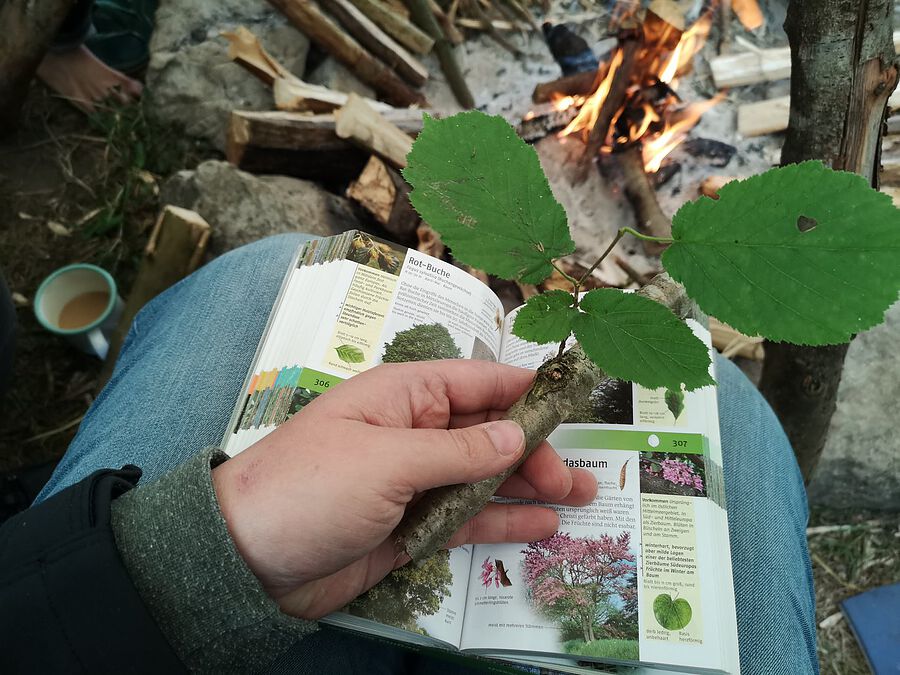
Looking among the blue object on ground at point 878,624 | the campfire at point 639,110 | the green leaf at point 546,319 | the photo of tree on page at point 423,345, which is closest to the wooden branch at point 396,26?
the campfire at point 639,110

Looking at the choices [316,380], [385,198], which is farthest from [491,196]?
[385,198]

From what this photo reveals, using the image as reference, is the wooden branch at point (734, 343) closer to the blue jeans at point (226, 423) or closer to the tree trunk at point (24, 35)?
the blue jeans at point (226, 423)

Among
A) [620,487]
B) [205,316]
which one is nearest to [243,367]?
[205,316]

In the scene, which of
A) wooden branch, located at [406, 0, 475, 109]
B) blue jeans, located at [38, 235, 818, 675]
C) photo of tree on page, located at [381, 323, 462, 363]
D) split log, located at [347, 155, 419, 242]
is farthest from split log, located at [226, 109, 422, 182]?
photo of tree on page, located at [381, 323, 462, 363]

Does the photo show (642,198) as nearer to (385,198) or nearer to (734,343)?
(734,343)

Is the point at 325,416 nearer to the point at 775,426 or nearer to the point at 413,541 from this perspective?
the point at 413,541

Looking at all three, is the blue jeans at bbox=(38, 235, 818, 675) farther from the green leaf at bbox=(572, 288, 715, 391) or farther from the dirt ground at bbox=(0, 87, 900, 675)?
the dirt ground at bbox=(0, 87, 900, 675)

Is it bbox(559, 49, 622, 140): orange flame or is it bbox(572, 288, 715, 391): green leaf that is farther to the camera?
bbox(559, 49, 622, 140): orange flame
